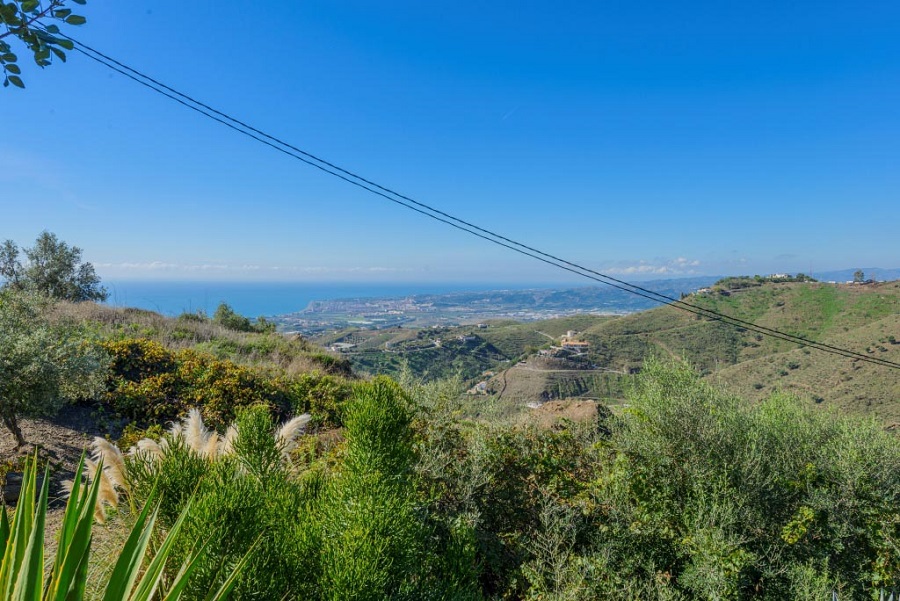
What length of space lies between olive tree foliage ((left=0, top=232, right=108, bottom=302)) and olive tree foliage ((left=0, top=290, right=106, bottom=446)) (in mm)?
12885

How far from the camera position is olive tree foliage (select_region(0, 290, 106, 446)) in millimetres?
5109

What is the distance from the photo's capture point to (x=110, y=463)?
3.31m

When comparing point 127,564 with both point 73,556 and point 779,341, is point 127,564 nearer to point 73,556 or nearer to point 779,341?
point 73,556

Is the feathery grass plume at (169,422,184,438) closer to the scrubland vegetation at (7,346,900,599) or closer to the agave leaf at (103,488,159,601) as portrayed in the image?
the scrubland vegetation at (7,346,900,599)

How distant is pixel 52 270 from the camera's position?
53.4ft

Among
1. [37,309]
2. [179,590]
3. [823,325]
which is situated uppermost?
[37,309]

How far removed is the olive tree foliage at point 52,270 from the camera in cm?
1571

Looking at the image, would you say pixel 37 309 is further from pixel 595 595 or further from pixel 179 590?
pixel 595 595

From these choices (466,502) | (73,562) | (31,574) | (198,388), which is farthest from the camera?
(198,388)

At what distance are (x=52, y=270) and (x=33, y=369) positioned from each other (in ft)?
50.6

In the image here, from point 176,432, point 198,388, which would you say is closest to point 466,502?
point 176,432

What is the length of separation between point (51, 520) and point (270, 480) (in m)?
3.66

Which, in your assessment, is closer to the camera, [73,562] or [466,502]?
[73,562]

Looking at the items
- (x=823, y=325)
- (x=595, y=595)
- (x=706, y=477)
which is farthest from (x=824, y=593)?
(x=823, y=325)
